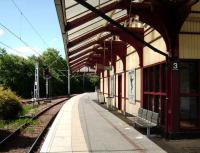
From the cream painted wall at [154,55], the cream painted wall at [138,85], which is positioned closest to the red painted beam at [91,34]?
the cream painted wall at [154,55]

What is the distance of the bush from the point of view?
66.6 feet

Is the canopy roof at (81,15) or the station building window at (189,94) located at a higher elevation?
the canopy roof at (81,15)

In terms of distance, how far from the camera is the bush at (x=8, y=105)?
20.3 metres

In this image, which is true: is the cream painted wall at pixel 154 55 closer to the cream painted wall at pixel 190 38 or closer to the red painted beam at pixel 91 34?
the cream painted wall at pixel 190 38

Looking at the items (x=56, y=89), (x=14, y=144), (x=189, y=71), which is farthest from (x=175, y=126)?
(x=56, y=89)

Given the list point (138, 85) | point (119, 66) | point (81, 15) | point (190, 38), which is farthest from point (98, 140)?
point (119, 66)

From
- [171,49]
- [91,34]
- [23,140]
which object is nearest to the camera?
[171,49]

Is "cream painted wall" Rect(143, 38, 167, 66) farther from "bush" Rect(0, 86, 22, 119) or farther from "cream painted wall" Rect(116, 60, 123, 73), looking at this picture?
"cream painted wall" Rect(116, 60, 123, 73)

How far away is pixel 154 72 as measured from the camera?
15.6 metres

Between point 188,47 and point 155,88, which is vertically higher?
point 188,47

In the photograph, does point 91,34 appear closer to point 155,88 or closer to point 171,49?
point 155,88

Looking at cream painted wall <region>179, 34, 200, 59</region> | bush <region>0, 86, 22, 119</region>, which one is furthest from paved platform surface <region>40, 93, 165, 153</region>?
bush <region>0, 86, 22, 119</region>

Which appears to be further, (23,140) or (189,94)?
(23,140)

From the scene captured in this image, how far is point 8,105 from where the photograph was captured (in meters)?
20.6
